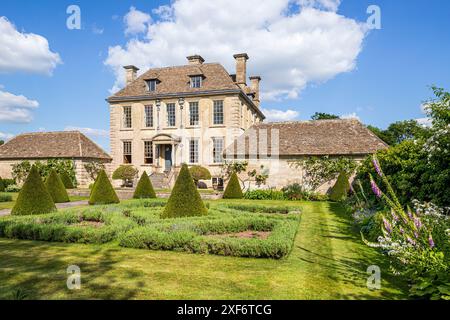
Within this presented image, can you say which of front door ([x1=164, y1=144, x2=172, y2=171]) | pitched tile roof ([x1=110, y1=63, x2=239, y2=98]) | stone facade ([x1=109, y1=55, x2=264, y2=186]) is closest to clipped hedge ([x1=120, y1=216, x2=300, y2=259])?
stone facade ([x1=109, y1=55, x2=264, y2=186])

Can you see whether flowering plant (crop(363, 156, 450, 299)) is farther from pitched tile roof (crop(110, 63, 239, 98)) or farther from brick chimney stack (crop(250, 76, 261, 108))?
brick chimney stack (crop(250, 76, 261, 108))

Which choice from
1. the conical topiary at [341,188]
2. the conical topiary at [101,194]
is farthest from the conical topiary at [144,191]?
the conical topiary at [341,188]

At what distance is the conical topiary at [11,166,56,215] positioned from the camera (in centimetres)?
1223

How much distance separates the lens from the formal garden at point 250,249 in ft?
16.2

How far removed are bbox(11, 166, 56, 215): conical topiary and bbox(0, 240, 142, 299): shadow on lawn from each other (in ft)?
13.9

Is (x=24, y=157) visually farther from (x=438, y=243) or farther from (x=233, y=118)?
(x=438, y=243)

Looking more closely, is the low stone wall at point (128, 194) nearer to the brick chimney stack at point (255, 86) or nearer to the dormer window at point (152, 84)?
the dormer window at point (152, 84)

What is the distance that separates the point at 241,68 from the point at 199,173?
1090cm

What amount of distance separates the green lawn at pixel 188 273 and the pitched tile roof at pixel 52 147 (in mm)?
22619

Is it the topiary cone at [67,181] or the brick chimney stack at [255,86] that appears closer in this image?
the topiary cone at [67,181]

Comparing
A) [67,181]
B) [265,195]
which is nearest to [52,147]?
[67,181]

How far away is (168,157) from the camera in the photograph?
1182 inches

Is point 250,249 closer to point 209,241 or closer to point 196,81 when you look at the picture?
point 209,241

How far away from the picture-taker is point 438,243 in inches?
220
